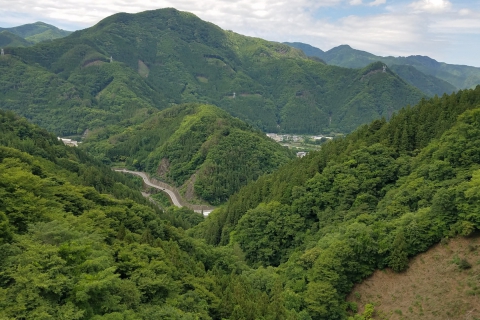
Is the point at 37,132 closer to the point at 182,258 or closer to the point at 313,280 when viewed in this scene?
the point at 182,258

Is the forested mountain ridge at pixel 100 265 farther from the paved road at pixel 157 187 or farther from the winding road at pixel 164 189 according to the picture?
the paved road at pixel 157 187

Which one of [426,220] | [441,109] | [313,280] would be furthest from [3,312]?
[441,109]

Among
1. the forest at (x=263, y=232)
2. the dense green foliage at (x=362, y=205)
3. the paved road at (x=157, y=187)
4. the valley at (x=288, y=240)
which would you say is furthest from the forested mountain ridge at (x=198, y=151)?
the forest at (x=263, y=232)

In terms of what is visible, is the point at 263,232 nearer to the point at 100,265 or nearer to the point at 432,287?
the point at 432,287

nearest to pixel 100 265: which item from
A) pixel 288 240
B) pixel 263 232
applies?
pixel 288 240

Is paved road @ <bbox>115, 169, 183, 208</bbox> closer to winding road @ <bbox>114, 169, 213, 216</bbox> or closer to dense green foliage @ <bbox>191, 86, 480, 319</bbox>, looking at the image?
winding road @ <bbox>114, 169, 213, 216</bbox>

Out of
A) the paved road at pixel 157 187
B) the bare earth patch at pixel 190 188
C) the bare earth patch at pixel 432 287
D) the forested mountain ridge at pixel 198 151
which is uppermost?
the bare earth patch at pixel 432 287
